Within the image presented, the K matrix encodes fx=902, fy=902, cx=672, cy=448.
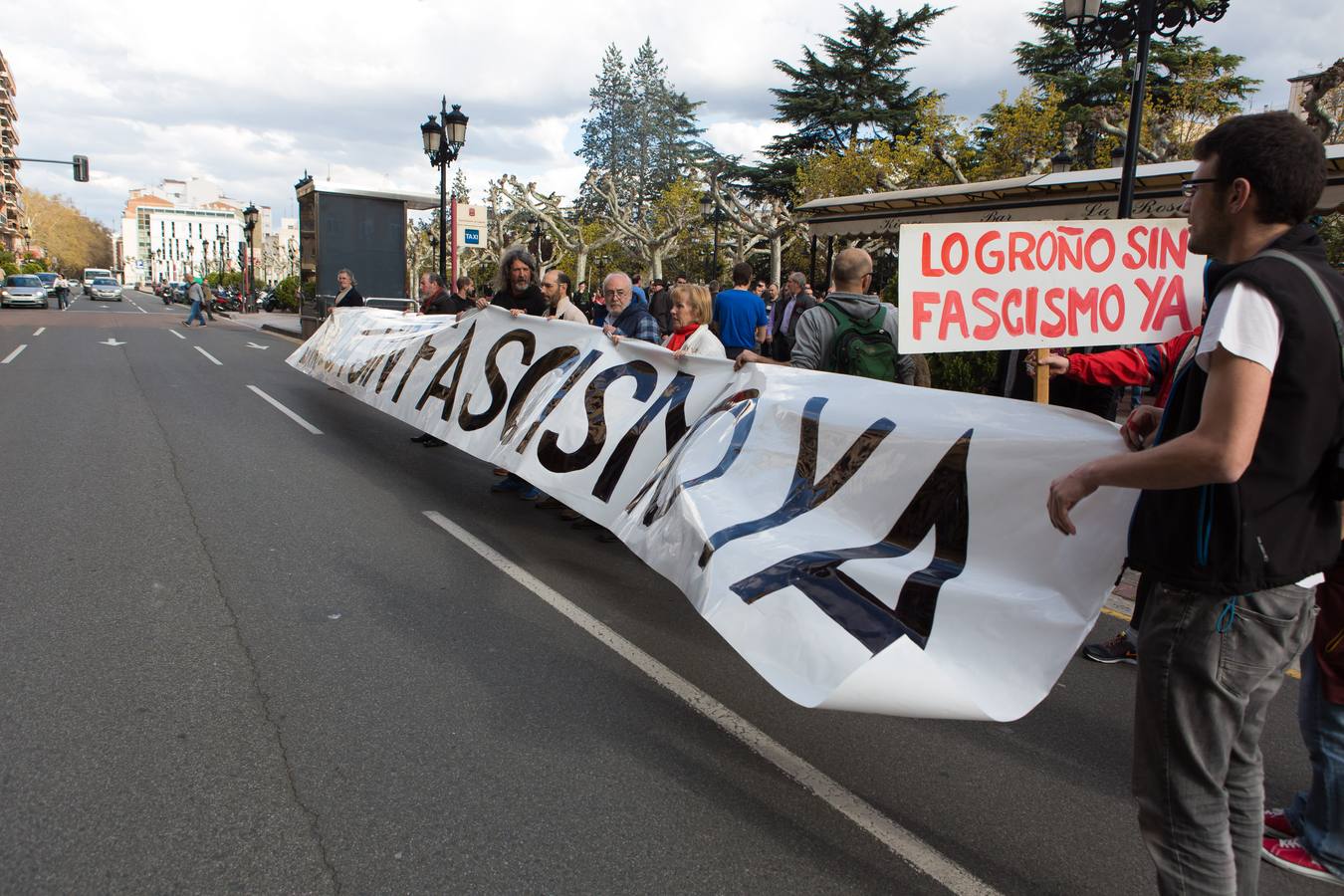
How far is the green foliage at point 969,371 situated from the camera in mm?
10297

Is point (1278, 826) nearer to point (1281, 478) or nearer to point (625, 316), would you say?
point (1281, 478)

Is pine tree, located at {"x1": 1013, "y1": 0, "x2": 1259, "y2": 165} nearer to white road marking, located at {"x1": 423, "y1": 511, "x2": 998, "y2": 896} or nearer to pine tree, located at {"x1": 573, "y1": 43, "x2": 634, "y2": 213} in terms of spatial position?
white road marking, located at {"x1": 423, "y1": 511, "x2": 998, "y2": 896}

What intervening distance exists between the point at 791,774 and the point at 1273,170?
2.32 m

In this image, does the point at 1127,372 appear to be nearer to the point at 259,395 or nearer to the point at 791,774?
the point at 791,774

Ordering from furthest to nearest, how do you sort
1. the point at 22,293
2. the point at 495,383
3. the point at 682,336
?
the point at 22,293, the point at 495,383, the point at 682,336

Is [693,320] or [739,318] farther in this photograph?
[739,318]

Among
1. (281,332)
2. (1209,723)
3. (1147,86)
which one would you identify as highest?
(1147,86)

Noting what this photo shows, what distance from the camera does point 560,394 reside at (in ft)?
20.1

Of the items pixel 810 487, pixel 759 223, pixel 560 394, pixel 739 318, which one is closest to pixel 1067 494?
pixel 810 487

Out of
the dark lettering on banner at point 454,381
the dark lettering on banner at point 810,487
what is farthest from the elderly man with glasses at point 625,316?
the dark lettering on banner at point 810,487

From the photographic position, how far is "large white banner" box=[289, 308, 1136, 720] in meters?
2.49

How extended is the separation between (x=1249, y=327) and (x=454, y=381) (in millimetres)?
6395

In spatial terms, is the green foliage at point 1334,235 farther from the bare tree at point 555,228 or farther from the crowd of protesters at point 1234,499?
the bare tree at point 555,228

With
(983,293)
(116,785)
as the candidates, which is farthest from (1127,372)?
(116,785)
